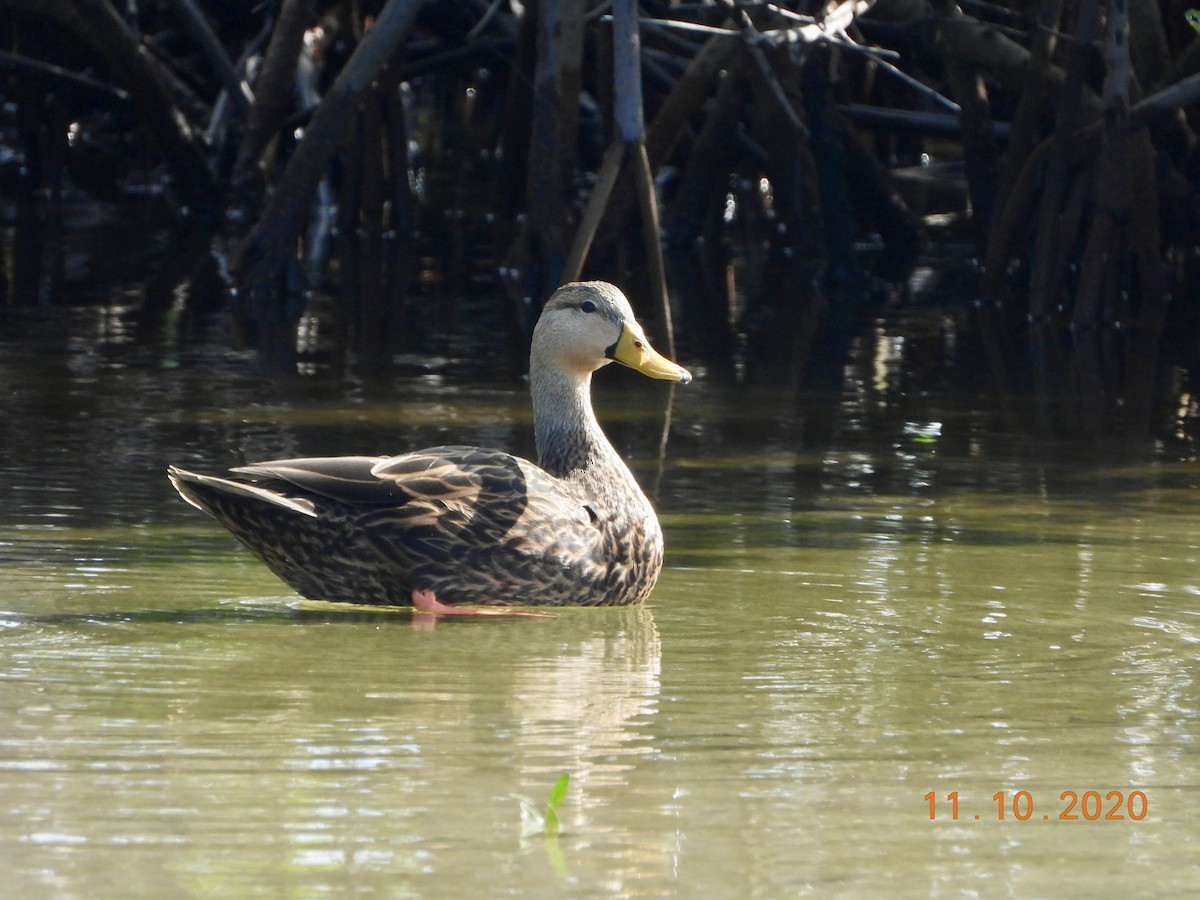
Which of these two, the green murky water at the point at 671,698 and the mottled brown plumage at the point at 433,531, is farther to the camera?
the mottled brown plumage at the point at 433,531

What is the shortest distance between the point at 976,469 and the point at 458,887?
4.31m

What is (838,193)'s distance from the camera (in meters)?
13.4

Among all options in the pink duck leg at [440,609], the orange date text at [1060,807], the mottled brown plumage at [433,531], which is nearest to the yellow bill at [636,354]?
the mottled brown plumage at [433,531]

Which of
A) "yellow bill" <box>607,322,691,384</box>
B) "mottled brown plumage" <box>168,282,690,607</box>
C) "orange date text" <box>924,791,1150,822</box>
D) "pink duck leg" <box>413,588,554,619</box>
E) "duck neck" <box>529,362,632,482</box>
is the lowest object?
"orange date text" <box>924,791,1150,822</box>

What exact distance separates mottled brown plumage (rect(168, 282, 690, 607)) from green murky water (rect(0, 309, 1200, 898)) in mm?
113

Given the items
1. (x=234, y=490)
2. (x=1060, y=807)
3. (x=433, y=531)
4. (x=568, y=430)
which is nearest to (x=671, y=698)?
(x=1060, y=807)

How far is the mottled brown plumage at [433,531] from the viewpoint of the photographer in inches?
202

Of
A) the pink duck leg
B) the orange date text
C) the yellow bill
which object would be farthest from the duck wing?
the orange date text

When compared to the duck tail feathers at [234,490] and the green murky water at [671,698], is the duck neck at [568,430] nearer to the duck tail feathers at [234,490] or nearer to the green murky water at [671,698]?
the green murky water at [671,698]

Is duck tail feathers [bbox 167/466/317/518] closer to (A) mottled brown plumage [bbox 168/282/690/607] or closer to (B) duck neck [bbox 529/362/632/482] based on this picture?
(A) mottled brown plumage [bbox 168/282/690/607]

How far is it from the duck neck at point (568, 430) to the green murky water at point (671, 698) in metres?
0.38

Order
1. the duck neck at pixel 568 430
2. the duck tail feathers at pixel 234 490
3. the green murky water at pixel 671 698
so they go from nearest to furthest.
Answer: the green murky water at pixel 671 698 < the duck tail feathers at pixel 234 490 < the duck neck at pixel 568 430

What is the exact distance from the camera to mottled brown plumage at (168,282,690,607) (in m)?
5.14

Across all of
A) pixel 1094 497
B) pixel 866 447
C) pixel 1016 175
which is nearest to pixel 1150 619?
pixel 1094 497
